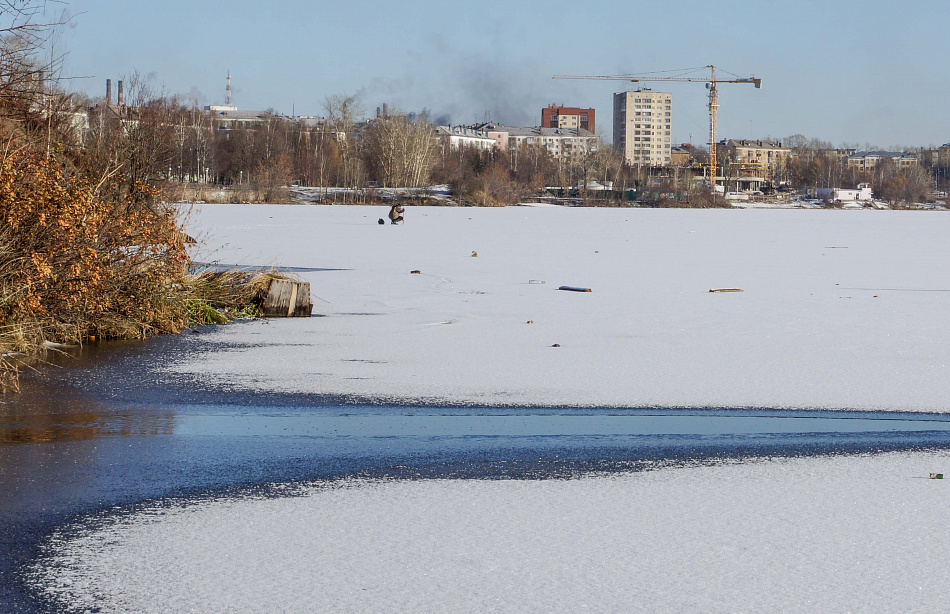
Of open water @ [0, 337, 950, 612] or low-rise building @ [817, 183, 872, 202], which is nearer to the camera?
open water @ [0, 337, 950, 612]

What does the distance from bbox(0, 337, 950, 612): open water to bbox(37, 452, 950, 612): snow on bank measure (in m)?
0.34

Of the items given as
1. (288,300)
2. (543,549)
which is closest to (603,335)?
(288,300)

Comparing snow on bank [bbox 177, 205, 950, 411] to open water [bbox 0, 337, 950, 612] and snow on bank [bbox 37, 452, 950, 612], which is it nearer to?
open water [bbox 0, 337, 950, 612]

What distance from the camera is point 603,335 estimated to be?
35.6 ft

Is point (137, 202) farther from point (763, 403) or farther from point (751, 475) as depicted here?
point (751, 475)

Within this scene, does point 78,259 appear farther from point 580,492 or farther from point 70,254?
point 580,492

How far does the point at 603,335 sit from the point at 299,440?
5.21m

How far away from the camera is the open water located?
5227 millimetres

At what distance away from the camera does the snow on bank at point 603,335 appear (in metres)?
8.01

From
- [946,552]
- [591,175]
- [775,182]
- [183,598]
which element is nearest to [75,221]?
[183,598]

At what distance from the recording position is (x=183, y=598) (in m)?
3.77

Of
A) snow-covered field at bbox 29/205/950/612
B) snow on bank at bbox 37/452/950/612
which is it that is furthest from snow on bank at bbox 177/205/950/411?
snow on bank at bbox 37/452/950/612

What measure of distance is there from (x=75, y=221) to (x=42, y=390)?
77.6 inches

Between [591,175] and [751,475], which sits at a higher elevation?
[591,175]
